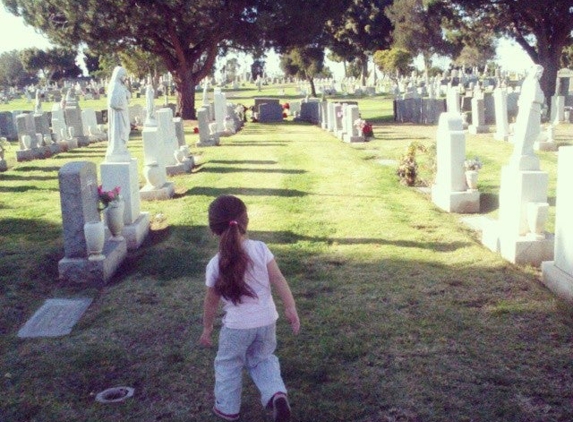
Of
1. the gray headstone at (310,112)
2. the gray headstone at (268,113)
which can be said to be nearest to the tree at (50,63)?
the gray headstone at (268,113)

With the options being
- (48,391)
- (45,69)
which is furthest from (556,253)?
(45,69)

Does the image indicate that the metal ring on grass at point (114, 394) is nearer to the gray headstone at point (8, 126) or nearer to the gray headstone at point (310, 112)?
the gray headstone at point (8, 126)

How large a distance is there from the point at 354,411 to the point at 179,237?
5.42m

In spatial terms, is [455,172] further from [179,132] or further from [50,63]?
[50,63]

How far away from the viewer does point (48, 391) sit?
15.9ft

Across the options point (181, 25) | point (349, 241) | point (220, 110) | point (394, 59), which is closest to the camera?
point (349, 241)

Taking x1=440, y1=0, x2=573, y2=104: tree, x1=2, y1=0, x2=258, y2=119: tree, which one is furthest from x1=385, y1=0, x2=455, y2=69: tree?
x1=2, y1=0, x2=258, y2=119: tree

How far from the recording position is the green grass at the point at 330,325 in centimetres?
447

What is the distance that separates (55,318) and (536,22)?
1269 inches

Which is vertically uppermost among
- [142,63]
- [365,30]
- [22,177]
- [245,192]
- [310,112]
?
[365,30]

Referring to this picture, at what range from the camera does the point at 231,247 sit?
3928mm

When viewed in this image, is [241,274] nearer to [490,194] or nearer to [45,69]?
[490,194]

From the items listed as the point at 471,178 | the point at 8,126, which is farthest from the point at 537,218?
the point at 8,126

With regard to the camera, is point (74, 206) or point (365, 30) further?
point (365, 30)
